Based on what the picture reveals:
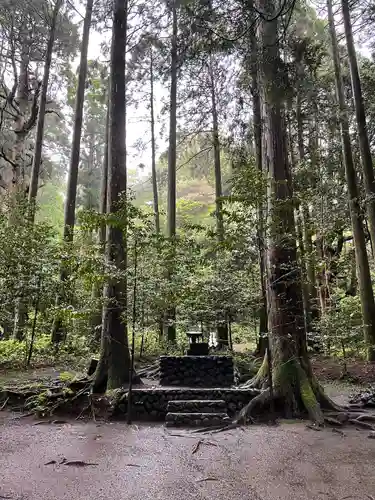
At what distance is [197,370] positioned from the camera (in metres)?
7.92

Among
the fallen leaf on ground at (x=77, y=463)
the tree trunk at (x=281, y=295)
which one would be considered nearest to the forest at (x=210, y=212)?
the tree trunk at (x=281, y=295)

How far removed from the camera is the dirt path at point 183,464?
316 centimetres

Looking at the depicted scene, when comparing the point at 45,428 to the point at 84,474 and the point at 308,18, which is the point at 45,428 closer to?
the point at 84,474

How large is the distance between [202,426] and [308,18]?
1445cm

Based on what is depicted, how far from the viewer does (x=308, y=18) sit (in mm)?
13609

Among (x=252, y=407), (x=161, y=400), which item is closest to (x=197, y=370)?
(x=161, y=400)

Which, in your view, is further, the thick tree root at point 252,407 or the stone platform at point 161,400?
the stone platform at point 161,400

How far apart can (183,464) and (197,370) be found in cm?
410

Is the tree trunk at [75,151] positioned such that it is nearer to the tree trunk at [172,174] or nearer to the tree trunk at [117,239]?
the tree trunk at [172,174]

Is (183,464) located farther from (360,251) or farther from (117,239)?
(360,251)

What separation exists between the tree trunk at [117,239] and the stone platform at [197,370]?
139 centimetres

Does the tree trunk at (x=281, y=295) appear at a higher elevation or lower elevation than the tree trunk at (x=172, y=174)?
lower

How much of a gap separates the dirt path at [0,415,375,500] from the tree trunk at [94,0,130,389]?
142 centimetres

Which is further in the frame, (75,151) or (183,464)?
(75,151)
